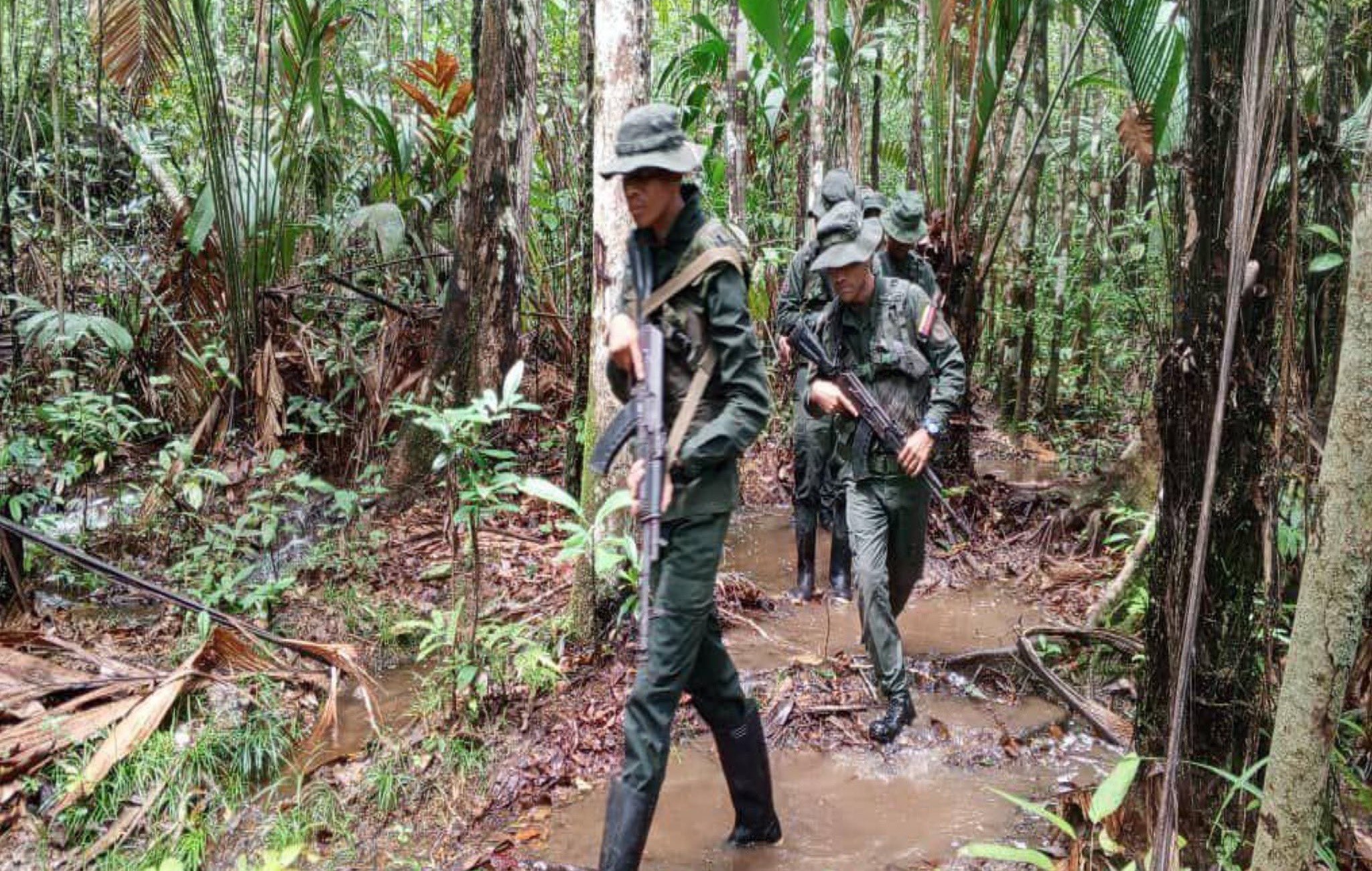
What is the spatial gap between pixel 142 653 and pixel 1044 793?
13.9 feet

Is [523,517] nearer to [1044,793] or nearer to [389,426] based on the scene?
[389,426]

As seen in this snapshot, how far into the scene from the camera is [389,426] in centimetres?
677

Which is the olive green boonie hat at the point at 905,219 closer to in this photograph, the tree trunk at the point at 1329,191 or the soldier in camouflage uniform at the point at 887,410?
the soldier in camouflage uniform at the point at 887,410

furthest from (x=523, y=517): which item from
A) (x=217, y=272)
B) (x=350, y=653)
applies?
(x=217, y=272)

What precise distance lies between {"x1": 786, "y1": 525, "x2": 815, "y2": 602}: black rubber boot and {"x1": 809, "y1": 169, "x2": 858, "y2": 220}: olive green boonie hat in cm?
183

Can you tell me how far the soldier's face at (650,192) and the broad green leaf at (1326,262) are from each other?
1.80m

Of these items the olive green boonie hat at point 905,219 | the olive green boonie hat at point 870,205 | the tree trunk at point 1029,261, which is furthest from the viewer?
the tree trunk at point 1029,261

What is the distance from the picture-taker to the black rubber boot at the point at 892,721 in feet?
12.7

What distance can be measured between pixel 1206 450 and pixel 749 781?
1.71 meters

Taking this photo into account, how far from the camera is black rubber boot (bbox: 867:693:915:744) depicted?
152 inches

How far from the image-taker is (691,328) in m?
2.88

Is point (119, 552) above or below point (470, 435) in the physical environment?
below

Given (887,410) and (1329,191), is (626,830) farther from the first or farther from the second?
(1329,191)

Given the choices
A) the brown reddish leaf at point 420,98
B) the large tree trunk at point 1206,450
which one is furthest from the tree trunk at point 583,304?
the large tree trunk at point 1206,450
